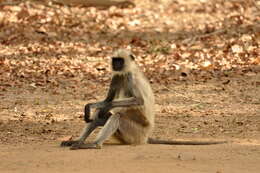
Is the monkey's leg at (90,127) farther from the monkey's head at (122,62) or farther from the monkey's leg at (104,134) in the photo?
the monkey's head at (122,62)

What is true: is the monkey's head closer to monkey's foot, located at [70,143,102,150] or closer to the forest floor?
the forest floor

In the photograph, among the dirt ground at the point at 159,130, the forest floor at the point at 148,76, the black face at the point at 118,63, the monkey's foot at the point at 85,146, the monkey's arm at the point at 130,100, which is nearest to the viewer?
the dirt ground at the point at 159,130

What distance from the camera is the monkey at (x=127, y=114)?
25.2 ft

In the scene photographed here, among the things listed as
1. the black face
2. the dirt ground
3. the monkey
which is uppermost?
the black face

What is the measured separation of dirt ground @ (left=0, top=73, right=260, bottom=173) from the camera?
6.55 m

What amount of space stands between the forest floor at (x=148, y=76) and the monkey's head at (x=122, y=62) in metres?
0.84

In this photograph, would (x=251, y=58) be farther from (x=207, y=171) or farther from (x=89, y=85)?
(x=207, y=171)

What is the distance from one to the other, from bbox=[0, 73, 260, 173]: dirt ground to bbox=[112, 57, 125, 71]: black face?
86 cm

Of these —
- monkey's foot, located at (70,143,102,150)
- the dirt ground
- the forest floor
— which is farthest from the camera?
monkey's foot, located at (70,143,102,150)

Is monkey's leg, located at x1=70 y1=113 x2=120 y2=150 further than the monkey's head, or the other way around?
the monkey's head

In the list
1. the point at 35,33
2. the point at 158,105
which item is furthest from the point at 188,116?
the point at 35,33

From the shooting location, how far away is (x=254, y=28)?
16.4 meters

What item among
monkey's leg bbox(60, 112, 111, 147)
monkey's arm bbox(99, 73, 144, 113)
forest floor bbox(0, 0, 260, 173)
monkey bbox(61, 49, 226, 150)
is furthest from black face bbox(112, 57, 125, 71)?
forest floor bbox(0, 0, 260, 173)

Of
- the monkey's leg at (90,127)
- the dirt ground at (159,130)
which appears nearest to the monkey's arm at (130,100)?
the monkey's leg at (90,127)
